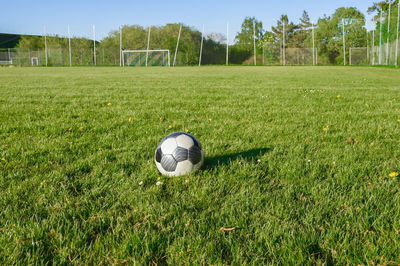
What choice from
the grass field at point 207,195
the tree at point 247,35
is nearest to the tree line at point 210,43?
the tree at point 247,35

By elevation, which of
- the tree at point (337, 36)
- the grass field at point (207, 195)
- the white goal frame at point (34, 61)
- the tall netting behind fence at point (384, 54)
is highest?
the tree at point (337, 36)

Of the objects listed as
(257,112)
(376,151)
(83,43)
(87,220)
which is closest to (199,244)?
(87,220)

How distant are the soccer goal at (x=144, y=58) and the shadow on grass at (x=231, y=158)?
3831cm

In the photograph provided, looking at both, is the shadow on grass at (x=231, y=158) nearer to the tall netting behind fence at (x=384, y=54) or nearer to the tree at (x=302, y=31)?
the tall netting behind fence at (x=384, y=54)

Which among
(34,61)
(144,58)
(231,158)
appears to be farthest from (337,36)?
(231,158)

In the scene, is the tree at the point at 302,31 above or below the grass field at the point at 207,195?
above

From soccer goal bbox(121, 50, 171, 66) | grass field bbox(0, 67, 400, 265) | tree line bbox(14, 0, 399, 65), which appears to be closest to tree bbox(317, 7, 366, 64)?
tree line bbox(14, 0, 399, 65)

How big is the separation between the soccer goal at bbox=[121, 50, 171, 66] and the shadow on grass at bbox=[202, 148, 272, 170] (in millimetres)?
38312

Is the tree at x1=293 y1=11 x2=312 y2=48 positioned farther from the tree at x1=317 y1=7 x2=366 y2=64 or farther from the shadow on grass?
the shadow on grass

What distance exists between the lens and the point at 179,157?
2.43m

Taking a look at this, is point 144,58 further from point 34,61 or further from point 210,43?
point 34,61

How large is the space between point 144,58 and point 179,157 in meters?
39.2

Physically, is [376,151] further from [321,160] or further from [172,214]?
[172,214]

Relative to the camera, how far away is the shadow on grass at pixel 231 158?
2692 mm
